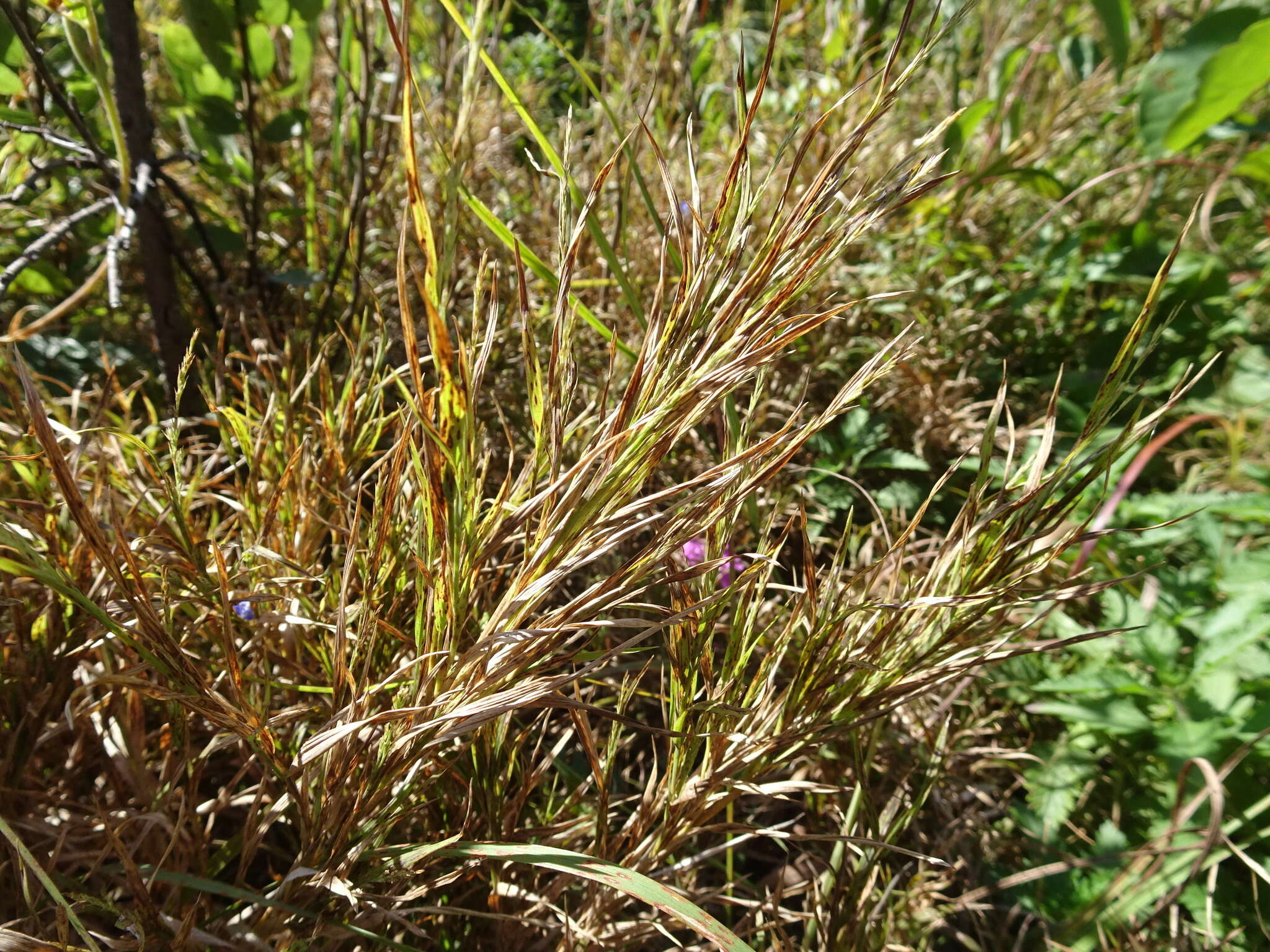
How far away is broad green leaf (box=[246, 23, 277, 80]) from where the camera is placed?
41.3 inches

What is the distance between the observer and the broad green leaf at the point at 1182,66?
1319mm

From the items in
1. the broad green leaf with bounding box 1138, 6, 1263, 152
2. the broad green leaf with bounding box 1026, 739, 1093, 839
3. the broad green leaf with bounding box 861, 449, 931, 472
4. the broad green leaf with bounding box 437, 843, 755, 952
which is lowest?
the broad green leaf with bounding box 1026, 739, 1093, 839

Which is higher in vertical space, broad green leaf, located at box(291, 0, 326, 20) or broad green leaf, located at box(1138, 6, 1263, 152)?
broad green leaf, located at box(291, 0, 326, 20)

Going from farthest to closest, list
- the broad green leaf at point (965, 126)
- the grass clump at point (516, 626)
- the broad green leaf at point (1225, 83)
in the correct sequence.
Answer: the broad green leaf at point (965, 126)
the broad green leaf at point (1225, 83)
the grass clump at point (516, 626)

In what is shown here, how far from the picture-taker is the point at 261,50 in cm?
106

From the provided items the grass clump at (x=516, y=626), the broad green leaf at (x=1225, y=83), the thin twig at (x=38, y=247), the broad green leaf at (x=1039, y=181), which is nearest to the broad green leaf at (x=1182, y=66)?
the broad green leaf at (x=1225, y=83)

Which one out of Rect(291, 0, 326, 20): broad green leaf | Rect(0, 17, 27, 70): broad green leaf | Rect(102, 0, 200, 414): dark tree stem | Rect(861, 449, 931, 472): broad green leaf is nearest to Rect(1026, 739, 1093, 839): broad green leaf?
Rect(861, 449, 931, 472): broad green leaf

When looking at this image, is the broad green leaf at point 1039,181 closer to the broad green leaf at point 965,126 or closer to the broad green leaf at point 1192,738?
the broad green leaf at point 965,126

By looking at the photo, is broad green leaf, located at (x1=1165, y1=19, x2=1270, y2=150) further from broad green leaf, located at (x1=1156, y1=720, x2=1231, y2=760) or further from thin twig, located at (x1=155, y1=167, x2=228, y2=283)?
thin twig, located at (x1=155, y1=167, x2=228, y2=283)

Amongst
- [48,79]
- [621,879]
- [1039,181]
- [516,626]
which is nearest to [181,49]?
[48,79]

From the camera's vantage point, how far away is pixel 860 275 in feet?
4.48

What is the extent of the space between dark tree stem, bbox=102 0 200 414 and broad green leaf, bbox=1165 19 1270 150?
147cm

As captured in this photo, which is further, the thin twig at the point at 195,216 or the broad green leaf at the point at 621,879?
the thin twig at the point at 195,216

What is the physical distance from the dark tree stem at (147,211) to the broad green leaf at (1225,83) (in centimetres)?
147
